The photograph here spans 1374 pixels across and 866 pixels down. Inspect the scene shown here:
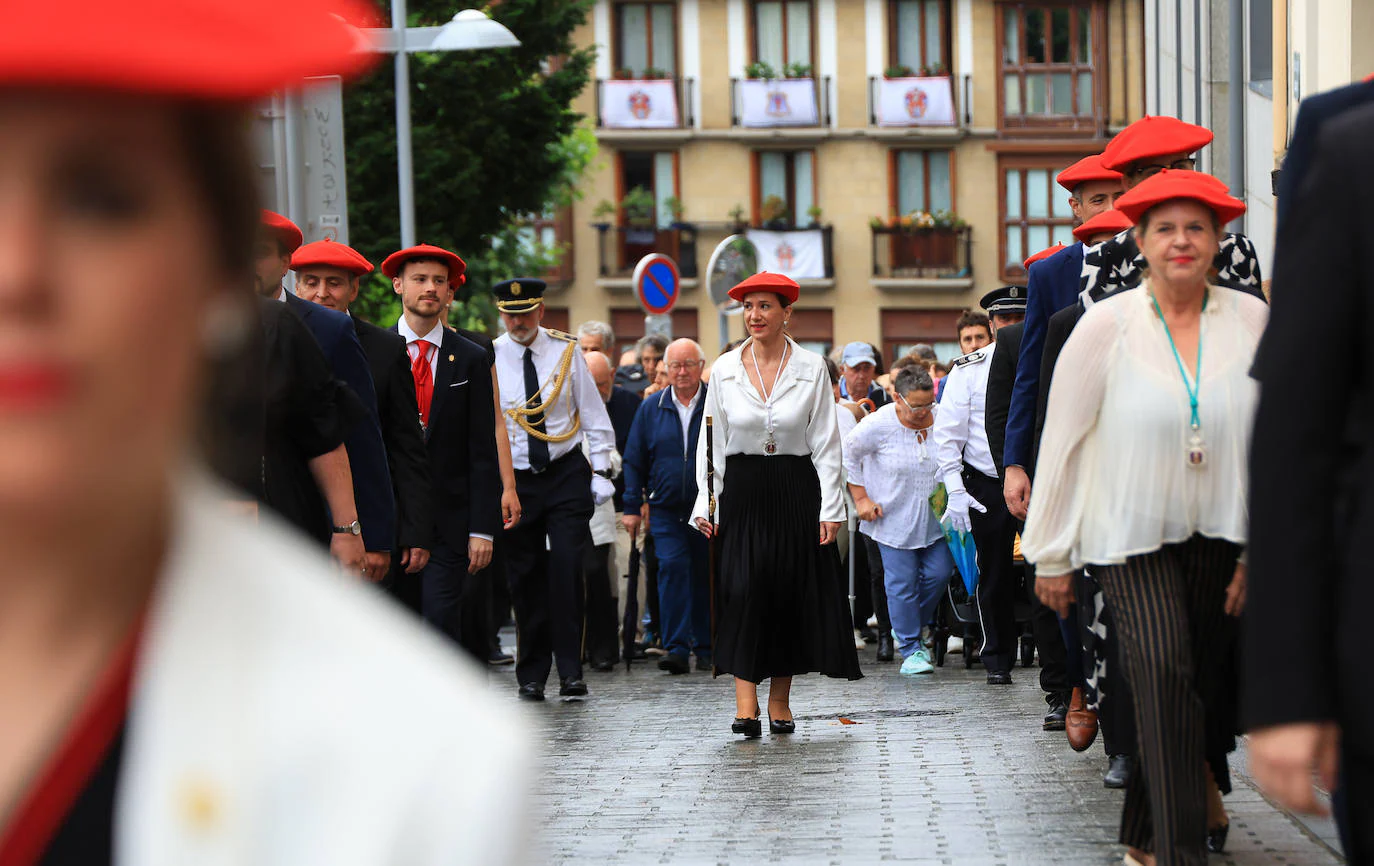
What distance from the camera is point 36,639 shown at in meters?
0.97

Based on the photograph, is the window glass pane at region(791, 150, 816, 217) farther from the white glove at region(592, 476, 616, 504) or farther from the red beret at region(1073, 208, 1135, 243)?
the red beret at region(1073, 208, 1135, 243)

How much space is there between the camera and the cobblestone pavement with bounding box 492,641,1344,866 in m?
6.66

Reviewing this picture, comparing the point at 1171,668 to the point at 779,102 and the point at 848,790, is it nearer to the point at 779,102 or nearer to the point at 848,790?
the point at 848,790

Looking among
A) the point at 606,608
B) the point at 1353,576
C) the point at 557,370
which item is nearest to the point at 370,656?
the point at 1353,576

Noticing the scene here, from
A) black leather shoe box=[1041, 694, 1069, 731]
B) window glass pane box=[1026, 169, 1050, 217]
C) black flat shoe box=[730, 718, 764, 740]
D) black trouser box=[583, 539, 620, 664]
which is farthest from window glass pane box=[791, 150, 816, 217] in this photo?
black flat shoe box=[730, 718, 764, 740]

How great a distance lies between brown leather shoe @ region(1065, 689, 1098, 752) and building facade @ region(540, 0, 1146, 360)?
138 ft

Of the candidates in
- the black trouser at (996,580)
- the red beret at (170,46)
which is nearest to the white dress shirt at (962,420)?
the black trouser at (996,580)

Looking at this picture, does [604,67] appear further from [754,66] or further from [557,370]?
[557,370]

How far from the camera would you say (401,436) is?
8570 millimetres

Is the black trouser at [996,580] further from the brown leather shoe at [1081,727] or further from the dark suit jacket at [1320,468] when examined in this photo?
the dark suit jacket at [1320,468]

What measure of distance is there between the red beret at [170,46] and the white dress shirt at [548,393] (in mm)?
10876

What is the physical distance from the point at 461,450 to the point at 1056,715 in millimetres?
3202

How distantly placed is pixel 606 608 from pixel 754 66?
37.8 metres

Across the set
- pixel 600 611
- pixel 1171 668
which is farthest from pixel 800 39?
pixel 1171 668
